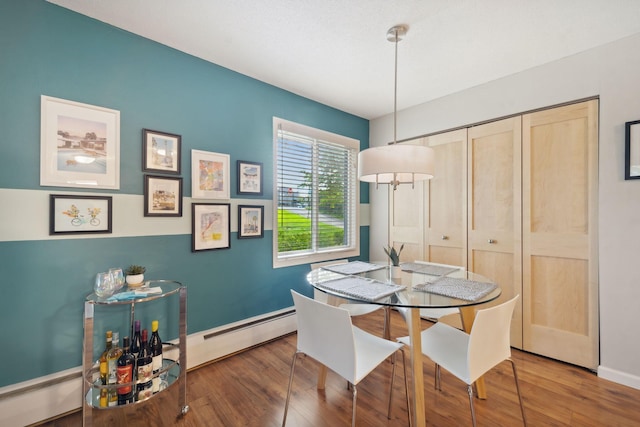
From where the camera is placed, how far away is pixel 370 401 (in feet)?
6.18

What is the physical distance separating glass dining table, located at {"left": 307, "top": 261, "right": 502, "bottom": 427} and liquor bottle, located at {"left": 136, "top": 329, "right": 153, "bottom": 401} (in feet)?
3.62

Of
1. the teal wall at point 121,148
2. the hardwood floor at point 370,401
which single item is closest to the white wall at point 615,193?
the hardwood floor at point 370,401

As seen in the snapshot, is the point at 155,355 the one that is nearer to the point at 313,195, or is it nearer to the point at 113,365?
the point at 113,365

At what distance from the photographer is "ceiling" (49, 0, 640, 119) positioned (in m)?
1.79

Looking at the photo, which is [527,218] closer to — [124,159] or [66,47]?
[124,159]

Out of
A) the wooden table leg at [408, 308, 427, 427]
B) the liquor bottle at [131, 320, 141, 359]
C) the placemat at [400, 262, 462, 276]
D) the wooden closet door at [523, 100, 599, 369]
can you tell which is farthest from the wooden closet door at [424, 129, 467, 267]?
the liquor bottle at [131, 320, 141, 359]

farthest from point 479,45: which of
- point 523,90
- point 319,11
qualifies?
point 319,11

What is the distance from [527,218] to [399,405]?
196cm

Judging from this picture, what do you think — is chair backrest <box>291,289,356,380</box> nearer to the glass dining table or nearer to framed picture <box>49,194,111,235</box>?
the glass dining table

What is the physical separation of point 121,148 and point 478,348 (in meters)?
2.53

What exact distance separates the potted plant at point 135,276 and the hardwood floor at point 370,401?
0.81 m

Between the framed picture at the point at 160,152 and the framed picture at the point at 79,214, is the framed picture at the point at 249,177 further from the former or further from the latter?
the framed picture at the point at 79,214

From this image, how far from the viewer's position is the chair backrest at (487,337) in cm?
133

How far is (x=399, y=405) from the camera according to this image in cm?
185
